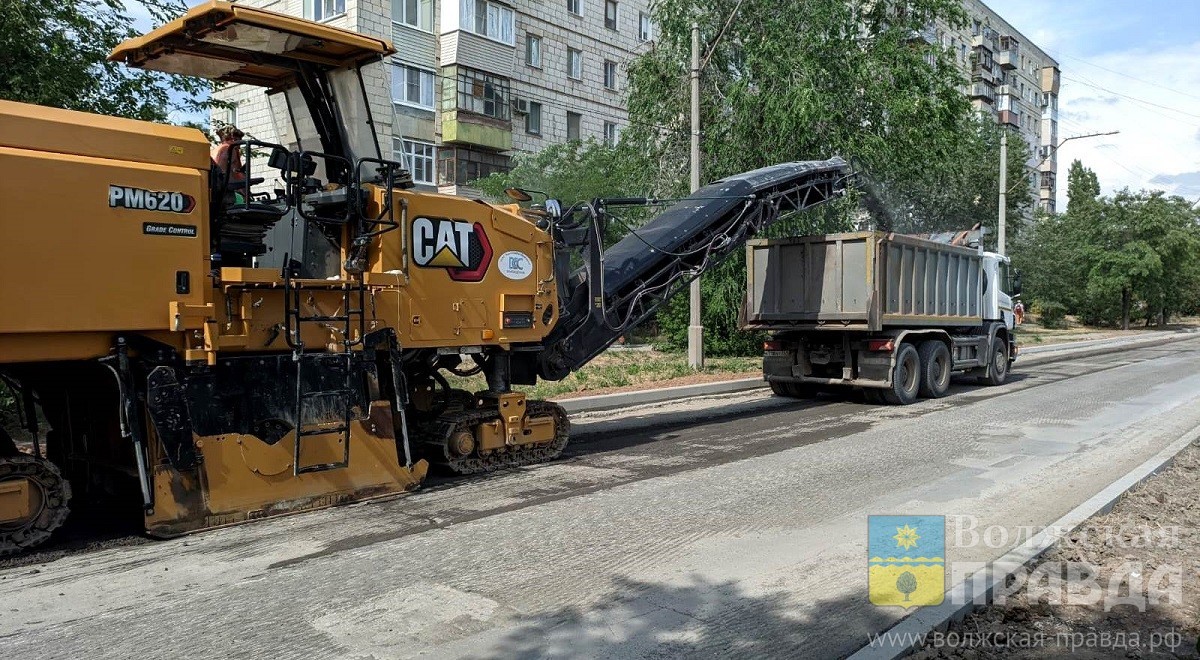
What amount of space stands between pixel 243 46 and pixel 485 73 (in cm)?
2480

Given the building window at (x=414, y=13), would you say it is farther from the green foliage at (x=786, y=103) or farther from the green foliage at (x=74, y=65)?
the green foliage at (x=74, y=65)

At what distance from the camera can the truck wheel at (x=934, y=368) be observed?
14461 mm

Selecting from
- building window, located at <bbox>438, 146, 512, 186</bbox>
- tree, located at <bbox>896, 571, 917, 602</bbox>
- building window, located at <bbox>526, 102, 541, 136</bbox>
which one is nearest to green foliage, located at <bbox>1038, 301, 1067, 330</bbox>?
building window, located at <bbox>526, 102, 541, 136</bbox>

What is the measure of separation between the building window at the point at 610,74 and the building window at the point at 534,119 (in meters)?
5.04

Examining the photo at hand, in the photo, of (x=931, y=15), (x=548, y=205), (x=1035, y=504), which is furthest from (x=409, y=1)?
(x=1035, y=504)

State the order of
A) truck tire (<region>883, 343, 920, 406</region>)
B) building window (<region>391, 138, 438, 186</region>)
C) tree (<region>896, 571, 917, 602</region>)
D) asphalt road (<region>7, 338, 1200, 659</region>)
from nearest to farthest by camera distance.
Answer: asphalt road (<region>7, 338, 1200, 659</region>) < tree (<region>896, 571, 917, 602</region>) < truck tire (<region>883, 343, 920, 406</region>) < building window (<region>391, 138, 438, 186</region>)

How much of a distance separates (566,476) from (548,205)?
109 inches

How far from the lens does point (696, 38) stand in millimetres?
18625

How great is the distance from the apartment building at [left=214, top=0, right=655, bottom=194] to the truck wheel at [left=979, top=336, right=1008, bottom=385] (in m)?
12.5

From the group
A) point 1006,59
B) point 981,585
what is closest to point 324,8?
point 981,585

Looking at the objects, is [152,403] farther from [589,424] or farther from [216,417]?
[589,424]

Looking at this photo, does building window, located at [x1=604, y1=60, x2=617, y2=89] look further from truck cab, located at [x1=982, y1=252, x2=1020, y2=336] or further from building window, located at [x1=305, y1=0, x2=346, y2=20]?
truck cab, located at [x1=982, y1=252, x2=1020, y2=336]

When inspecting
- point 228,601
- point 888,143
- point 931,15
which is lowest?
point 228,601

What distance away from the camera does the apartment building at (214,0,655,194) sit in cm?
2856
